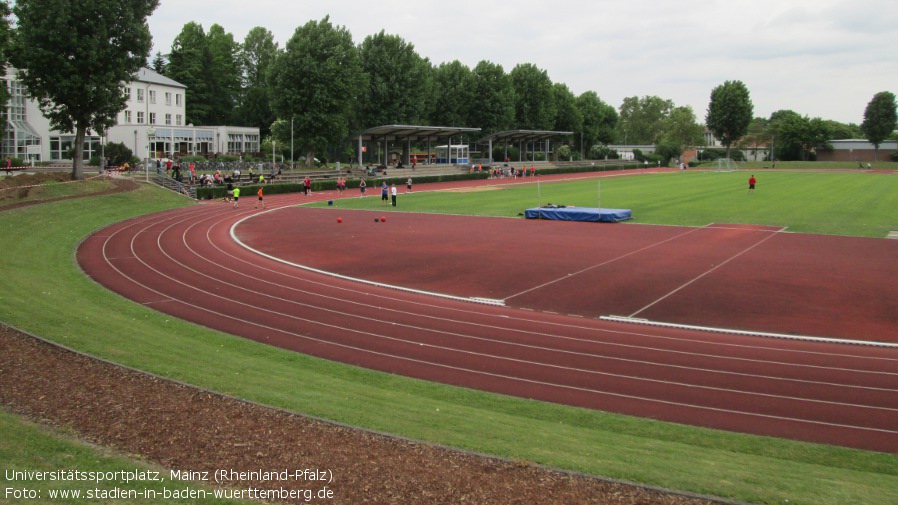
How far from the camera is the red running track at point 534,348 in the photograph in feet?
43.0

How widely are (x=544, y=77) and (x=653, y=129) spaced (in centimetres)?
9079

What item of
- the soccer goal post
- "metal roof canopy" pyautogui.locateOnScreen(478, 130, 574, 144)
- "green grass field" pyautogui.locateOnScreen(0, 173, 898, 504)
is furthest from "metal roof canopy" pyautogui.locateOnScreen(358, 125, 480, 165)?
"green grass field" pyautogui.locateOnScreen(0, 173, 898, 504)

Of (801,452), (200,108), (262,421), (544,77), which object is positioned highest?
(544,77)

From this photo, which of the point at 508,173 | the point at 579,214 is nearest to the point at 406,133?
the point at 508,173

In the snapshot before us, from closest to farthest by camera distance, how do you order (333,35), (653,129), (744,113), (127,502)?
(127,502) < (333,35) < (744,113) < (653,129)

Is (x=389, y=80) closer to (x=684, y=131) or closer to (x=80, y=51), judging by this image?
(x=80, y=51)

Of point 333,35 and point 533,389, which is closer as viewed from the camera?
→ point 533,389

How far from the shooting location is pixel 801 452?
10906 millimetres

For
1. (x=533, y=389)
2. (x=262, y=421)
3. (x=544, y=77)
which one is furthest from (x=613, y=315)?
(x=544, y=77)

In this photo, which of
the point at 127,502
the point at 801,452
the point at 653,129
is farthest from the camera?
the point at 653,129

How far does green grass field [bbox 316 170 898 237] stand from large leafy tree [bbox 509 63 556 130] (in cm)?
4391

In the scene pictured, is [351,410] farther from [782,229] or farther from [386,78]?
[386,78]

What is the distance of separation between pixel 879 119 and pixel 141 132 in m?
129

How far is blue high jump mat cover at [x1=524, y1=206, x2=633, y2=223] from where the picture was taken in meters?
41.4
